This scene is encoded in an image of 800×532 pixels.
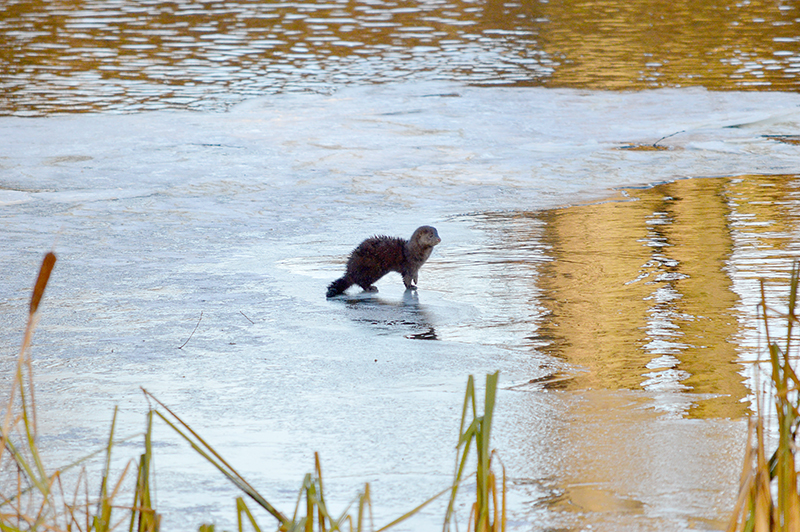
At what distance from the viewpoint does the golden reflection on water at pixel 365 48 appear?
14.6 m

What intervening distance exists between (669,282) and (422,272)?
1.66 meters

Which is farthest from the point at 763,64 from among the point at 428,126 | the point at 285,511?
the point at 285,511

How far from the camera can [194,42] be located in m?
20.4

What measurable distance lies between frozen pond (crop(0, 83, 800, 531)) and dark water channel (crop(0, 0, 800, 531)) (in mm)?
21

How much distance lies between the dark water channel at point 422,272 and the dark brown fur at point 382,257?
16 centimetres

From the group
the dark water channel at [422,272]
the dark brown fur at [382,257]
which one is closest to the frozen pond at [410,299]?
the dark water channel at [422,272]

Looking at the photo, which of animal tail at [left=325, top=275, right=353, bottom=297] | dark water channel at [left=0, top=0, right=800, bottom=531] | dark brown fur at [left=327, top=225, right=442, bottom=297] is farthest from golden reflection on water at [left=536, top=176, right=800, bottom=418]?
animal tail at [left=325, top=275, right=353, bottom=297]

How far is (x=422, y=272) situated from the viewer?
21.1ft

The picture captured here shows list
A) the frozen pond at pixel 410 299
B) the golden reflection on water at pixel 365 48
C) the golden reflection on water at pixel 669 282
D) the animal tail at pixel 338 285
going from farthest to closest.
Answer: the golden reflection on water at pixel 365 48, the animal tail at pixel 338 285, the golden reflection on water at pixel 669 282, the frozen pond at pixel 410 299

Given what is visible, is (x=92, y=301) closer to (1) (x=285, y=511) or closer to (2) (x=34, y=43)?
(1) (x=285, y=511)

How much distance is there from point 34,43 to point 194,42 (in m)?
3.35

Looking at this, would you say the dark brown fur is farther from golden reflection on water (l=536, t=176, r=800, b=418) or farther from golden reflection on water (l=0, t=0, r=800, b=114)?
golden reflection on water (l=0, t=0, r=800, b=114)

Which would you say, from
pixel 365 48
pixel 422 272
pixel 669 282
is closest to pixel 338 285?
pixel 422 272

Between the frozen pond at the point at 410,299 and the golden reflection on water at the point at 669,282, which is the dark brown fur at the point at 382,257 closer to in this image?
the frozen pond at the point at 410,299
